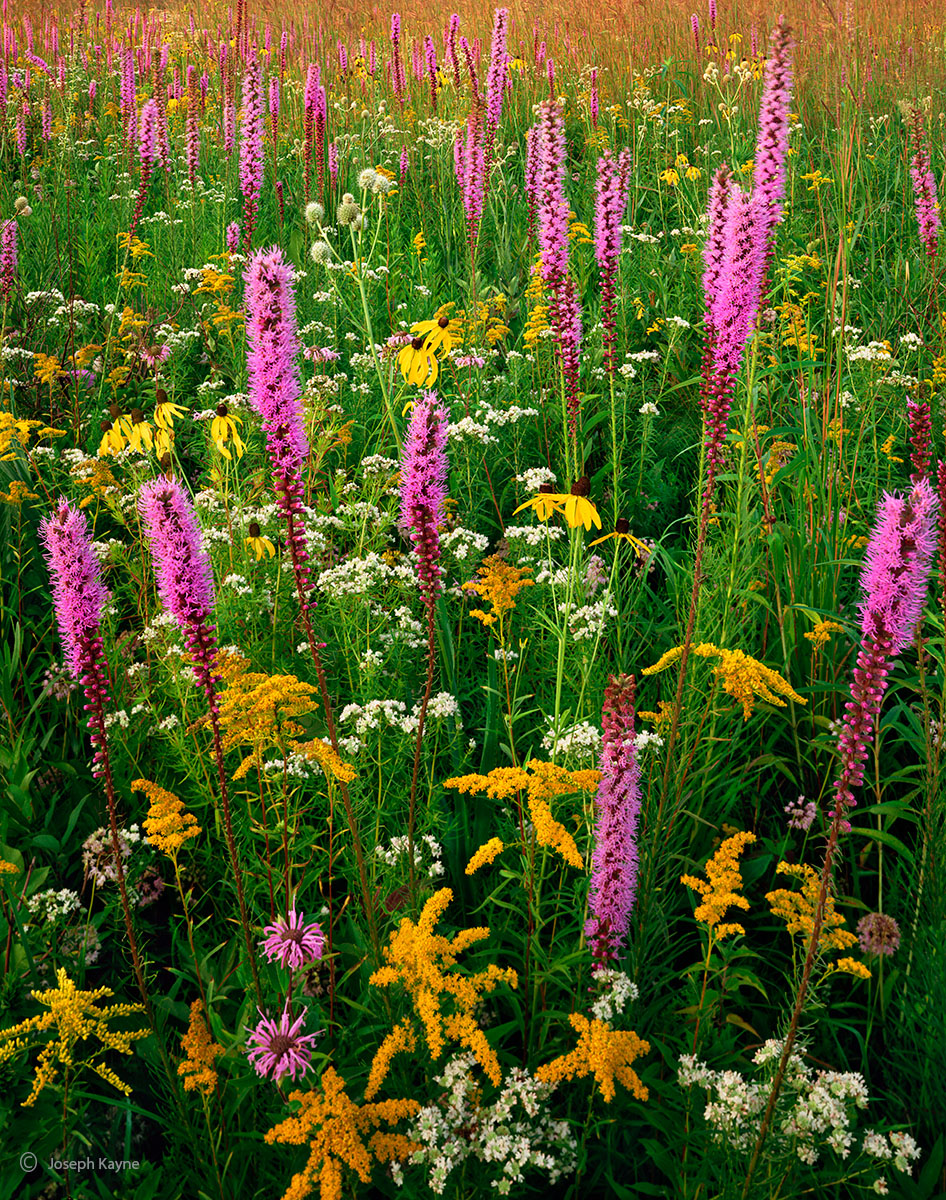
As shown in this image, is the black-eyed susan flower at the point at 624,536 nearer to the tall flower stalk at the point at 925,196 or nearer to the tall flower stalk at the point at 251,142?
the tall flower stalk at the point at 925,196

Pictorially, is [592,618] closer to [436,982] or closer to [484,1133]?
[436,982]

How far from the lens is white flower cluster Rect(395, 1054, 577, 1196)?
1.33 m

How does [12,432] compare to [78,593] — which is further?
[12,432]

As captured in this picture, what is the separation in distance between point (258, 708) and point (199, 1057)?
0.60 m

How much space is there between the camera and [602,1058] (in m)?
1.40

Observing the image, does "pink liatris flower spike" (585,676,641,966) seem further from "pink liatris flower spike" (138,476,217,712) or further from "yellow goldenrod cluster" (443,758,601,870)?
"pink liatris flower spike" (138,476,217,712)

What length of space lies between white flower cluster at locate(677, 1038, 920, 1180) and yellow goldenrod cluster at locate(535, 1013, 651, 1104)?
11 centimetres

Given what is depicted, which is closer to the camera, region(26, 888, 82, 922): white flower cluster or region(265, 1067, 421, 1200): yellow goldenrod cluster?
region(265, 1067, 421, 1200): yellow goldenrod cluster

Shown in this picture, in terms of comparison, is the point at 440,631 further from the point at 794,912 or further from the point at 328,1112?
the point at 328,1112

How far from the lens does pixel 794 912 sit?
5.62 feet

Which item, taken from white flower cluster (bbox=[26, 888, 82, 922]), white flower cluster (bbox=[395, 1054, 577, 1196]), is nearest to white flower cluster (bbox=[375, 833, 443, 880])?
white flower cluster (bbox=[395, 1054, 577, 1196])

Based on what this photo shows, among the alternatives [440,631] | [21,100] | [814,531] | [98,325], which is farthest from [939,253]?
[21,100]

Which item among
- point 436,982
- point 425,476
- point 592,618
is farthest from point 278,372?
point 592,618

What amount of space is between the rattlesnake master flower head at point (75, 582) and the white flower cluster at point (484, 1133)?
0.93 meters
